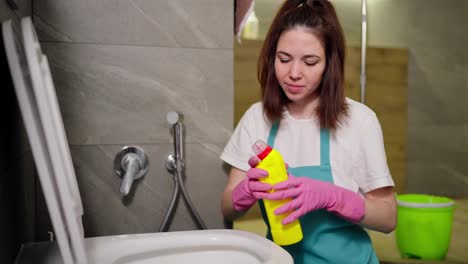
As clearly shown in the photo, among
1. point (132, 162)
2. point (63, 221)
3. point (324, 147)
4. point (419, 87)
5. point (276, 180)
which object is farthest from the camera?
point (419, 87)

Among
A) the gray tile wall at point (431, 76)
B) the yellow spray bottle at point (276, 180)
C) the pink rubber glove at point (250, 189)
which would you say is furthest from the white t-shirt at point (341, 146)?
the gray tile wall at point (431, 76)

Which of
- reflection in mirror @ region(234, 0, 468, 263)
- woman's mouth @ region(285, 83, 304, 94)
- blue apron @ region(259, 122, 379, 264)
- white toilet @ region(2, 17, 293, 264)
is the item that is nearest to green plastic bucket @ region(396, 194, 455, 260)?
reflection in mirror @ region(234, 0, 468, 263)

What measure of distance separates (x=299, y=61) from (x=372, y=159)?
318mm

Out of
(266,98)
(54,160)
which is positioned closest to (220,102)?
(266,98)

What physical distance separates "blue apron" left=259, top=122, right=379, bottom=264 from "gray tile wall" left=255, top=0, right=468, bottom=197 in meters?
2.21

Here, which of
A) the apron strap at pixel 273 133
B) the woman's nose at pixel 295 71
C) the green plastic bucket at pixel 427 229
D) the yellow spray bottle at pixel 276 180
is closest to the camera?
the yellow spray bottle at pixel 276 180

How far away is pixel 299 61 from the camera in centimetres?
109

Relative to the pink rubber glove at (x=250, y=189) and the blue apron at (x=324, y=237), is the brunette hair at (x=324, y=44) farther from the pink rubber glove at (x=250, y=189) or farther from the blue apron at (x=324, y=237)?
the pink rubber glove at (x=250, y=189)

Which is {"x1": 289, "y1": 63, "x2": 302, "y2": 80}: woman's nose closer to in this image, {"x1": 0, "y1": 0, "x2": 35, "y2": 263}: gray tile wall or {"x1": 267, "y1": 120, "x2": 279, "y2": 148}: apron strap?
{"x1": 267, "y1": 120, "x2": 279, "y2": 148}: apron strap

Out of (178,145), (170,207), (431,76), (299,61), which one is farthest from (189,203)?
(431,76)

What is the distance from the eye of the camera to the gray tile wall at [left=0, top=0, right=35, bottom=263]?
27.8 inches

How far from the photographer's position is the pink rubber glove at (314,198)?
3.04ft

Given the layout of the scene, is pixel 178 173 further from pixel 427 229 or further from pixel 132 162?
pixel 427 229

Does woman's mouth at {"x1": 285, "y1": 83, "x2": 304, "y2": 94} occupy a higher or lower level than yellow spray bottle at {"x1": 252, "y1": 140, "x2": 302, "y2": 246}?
higher
